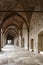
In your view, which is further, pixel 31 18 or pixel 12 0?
pixel 31 18

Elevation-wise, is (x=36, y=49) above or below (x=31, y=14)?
below

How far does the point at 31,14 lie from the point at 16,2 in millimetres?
3019

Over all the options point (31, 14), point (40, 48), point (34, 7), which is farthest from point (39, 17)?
point (40, 48)

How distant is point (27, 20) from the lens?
57.6 ft

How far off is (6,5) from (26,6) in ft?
7.25

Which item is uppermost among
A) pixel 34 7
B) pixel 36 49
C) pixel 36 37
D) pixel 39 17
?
pixel 34 7

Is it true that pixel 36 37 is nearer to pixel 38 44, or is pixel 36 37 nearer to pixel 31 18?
pixel 38 44

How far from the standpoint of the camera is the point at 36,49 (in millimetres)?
14875

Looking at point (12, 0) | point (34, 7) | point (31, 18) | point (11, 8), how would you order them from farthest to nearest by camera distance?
point (31, 18), point (11, 8), point (34, 7), point (12, 0)

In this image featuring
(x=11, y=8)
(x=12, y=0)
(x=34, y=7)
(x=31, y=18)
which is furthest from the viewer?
(x=31, y=18)

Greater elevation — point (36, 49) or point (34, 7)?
Answer: point (34, 7)

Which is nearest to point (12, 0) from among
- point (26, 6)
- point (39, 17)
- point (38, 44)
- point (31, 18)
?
point (26, 6)

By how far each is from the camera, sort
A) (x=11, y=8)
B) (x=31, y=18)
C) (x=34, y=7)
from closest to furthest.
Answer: (x=34, y=7) → (x=11, y=8) → (x=31, y=18)

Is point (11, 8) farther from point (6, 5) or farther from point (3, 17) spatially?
point (3, 17)
